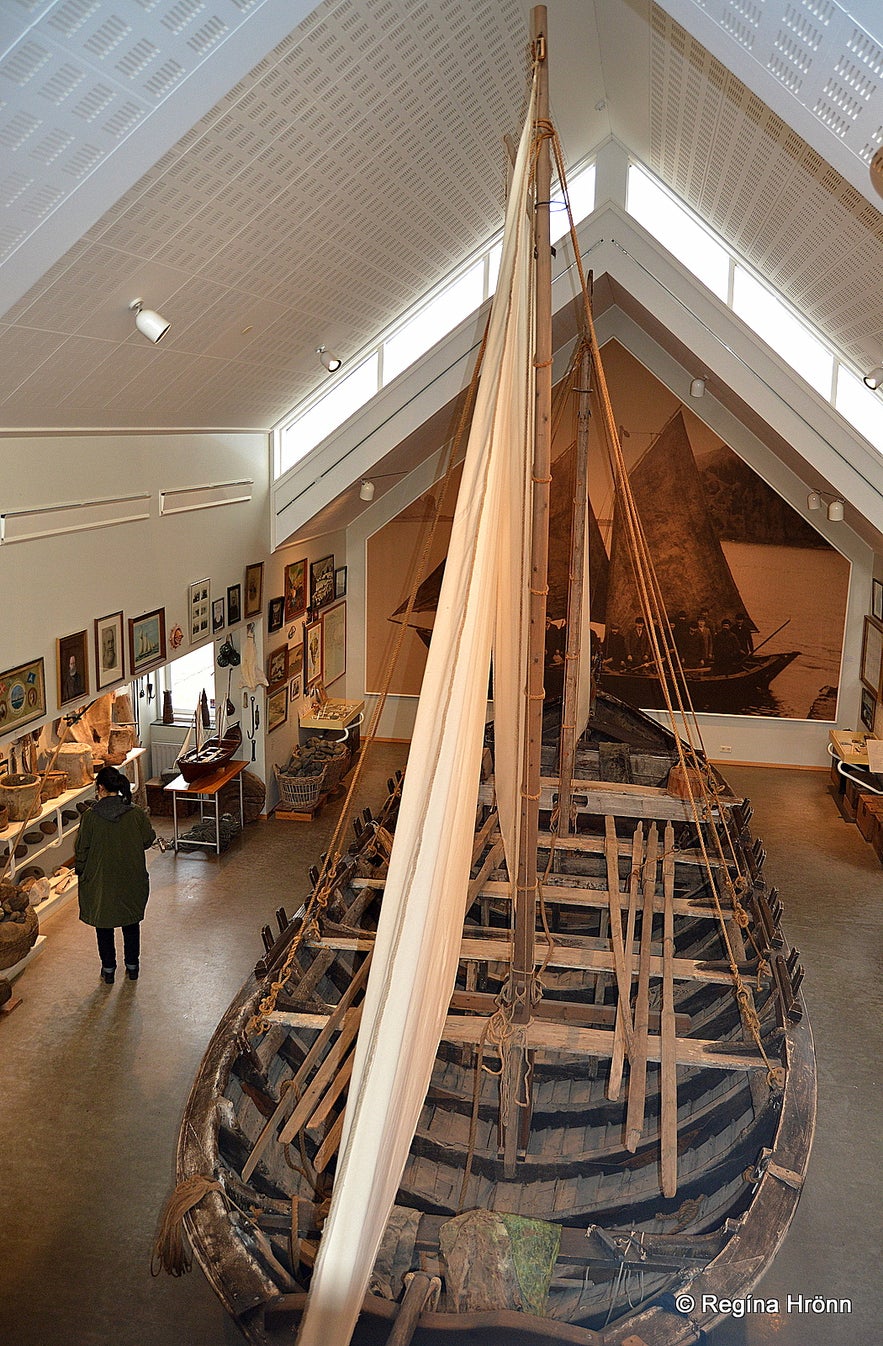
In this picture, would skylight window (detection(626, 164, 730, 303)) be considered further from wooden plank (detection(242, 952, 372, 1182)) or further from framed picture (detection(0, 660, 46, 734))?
wooden plank (detection(242, 952, 372, 1182))

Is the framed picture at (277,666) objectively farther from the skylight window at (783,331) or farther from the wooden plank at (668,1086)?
the wooden plank at (668,1086)

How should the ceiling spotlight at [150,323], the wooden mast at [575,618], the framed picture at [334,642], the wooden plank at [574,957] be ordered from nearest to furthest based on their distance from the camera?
the ceiling spotlight at [150,323], the wooden plank at [574,957], the wooden mast at [575,618], the framed picture at [334,642]

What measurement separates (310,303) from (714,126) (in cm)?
229

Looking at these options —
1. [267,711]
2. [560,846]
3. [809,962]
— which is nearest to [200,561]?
[267,711]

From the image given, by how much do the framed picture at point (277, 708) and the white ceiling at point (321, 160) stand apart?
2450 mm

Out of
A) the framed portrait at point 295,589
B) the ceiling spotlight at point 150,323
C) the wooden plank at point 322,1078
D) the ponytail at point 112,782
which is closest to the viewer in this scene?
the wooden plank at point 322,1078

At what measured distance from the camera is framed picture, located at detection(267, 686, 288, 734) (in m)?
8.61

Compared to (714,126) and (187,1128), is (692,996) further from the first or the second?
(714,126)

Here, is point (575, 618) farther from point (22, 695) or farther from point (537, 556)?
point (22, 695)

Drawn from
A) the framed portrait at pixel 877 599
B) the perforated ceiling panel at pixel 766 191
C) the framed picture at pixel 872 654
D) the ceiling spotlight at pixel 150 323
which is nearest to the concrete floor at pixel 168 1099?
the framed picture at pixel 872 654

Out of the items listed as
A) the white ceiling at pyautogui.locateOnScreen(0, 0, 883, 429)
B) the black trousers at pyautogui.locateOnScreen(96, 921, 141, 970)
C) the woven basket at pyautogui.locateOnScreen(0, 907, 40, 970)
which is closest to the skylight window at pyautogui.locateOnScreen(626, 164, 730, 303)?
the white ceiling at pyautogui.locateOnScreen(0, 0, 883, 429)

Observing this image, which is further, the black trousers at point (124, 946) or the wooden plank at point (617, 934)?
the black trousers at point (124, 946)

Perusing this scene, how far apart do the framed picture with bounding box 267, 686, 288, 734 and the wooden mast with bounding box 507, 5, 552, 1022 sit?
4992 millimetres

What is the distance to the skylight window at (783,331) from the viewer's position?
22.4ft
